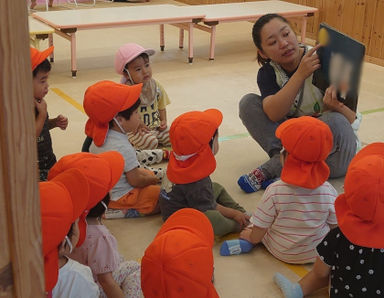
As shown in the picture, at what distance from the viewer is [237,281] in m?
2.44

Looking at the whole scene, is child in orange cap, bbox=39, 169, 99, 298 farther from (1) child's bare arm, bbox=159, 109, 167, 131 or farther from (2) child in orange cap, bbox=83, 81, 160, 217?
(1) child's bare arm, bbox=159, 109, 167, 131

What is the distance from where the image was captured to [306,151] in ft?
7.64

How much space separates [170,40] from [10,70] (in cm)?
613

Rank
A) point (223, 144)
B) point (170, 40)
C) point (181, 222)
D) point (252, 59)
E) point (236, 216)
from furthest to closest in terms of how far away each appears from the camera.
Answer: point (170, 40)
point (252, 59)
point (223, 144)
point (236, 216)
point (181, 222)

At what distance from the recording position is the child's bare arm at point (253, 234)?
99.9 inches

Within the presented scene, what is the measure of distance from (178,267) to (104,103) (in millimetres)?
1310

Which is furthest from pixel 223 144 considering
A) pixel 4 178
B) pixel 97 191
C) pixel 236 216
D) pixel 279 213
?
pixel 4 178

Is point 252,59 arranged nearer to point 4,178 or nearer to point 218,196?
point 218,196

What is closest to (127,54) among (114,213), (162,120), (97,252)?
(162,120)

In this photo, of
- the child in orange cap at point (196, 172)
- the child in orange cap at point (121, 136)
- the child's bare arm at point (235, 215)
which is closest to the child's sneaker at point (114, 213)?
the child in orange cap at point (121, 136)

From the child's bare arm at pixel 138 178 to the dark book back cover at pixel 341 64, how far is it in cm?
108

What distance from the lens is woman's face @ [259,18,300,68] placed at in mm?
3223

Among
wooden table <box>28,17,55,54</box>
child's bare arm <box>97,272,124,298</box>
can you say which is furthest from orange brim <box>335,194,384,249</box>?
wooden table <box>28,17,55,54</box>

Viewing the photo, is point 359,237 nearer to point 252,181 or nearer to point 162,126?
point 252,181
